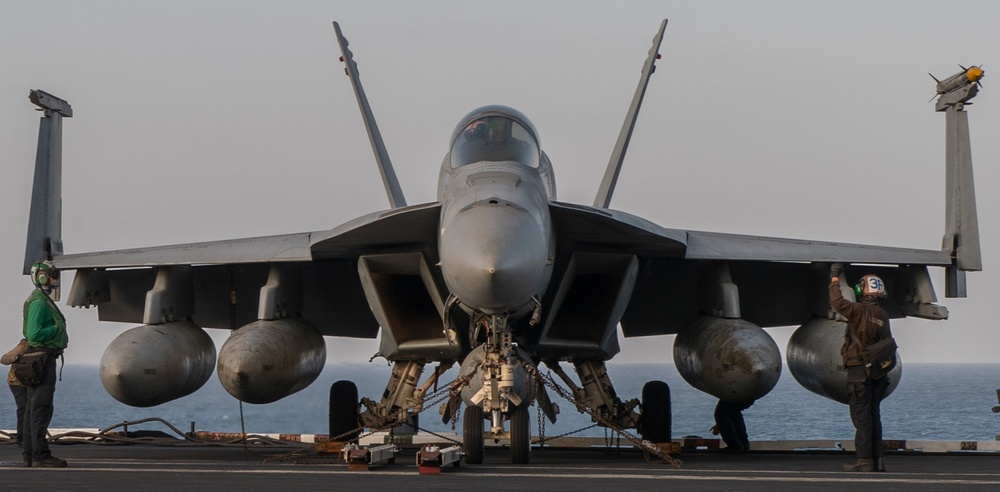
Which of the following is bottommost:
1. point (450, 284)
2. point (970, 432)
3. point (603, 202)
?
point (970, 432)

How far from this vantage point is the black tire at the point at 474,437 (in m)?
9.27

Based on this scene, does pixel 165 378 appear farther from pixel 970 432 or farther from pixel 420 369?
pixel 970 432

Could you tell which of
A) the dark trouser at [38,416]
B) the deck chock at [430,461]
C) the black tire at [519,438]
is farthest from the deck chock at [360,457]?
the dark trouser at [38,416]

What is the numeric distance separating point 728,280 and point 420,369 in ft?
10.6

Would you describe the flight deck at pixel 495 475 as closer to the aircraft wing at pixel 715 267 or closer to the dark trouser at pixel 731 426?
the aircraft wing at pixel 715 267

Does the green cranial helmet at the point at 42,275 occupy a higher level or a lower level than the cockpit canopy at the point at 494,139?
lower

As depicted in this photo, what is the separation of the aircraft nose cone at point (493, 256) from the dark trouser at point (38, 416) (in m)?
3.03

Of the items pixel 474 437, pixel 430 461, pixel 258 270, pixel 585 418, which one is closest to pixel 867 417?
pixel 474 437

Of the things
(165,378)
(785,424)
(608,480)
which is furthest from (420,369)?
(785,424)

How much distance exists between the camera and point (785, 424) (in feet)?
125

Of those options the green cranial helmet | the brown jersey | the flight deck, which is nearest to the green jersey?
the green cranial helmet

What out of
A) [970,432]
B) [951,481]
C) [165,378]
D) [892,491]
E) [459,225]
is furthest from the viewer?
[970,432]

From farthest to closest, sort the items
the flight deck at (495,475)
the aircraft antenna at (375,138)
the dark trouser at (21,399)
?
the aircraft antenna at (375,138)
the dark trouser at (21,399)
the flight deck at (495,475)

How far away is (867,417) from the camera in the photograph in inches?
335
